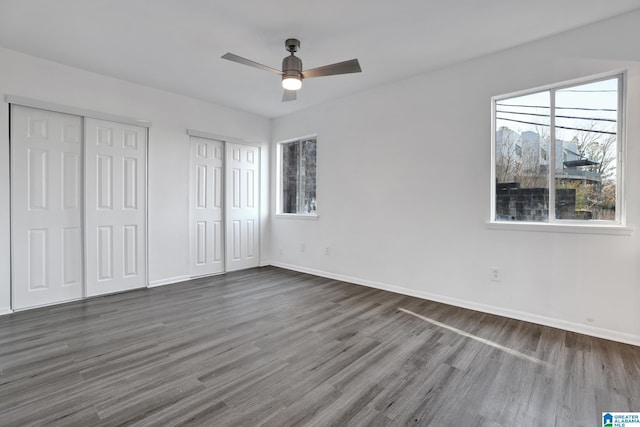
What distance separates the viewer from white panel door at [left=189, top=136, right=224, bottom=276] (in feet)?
15.3

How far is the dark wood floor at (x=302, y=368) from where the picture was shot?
5.56ft

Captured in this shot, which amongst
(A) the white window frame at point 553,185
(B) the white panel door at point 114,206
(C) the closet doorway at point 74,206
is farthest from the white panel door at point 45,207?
(A) the white window frame at point 553,185

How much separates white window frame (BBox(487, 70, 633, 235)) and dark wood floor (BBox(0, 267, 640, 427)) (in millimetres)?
945

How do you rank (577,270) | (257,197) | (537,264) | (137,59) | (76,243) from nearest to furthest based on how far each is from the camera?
(577,270)
(537,264)
(137,59)
(76,243)
(257,197)

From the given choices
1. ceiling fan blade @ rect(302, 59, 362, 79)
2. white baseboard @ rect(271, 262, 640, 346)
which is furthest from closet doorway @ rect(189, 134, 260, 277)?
ceiling fan blade @ rect(302, 59, 362, 79)

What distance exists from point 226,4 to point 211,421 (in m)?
2.90

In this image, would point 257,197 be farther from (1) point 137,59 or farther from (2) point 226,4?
(2) point 226,4

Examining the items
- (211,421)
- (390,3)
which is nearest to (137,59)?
(390,3)

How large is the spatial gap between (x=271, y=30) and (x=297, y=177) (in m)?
2.85

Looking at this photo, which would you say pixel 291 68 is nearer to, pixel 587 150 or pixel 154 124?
pixel 154 124

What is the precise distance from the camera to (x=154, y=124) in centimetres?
421

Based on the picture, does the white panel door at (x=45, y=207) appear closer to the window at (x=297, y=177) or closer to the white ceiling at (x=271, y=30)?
the white ceiling at (x=271, y=30)

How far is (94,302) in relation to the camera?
11.6 ft

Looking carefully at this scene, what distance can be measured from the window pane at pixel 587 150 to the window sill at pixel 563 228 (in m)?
0.15
